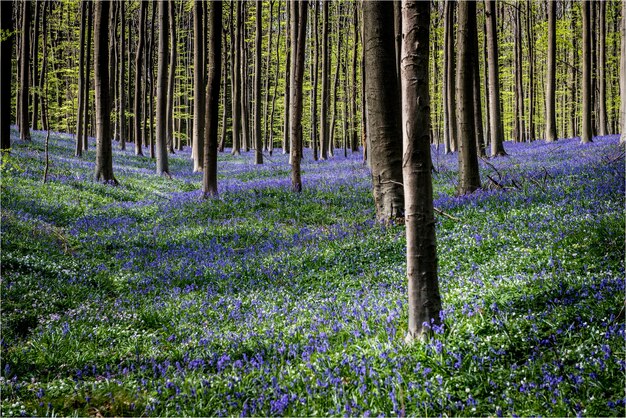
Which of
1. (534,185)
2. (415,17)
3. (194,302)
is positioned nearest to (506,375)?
(415,17)

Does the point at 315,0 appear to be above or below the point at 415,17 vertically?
above

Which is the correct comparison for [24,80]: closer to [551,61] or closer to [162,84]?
[162,84]

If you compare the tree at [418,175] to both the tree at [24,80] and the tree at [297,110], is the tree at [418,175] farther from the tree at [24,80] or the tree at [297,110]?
the tree at [24,80]

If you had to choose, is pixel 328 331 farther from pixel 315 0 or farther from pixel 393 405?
pixel 315 0

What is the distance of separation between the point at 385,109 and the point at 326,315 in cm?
536

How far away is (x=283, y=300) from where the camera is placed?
661 cm

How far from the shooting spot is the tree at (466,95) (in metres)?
→ 11.0

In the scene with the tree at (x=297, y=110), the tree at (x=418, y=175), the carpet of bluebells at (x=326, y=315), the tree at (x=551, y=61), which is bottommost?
the carpet of bluebells at (x=326, y=315)

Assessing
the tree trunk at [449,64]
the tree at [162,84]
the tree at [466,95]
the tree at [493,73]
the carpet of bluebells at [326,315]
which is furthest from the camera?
the tree at [162,84]

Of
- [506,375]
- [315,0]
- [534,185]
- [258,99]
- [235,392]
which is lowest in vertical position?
[235,392]

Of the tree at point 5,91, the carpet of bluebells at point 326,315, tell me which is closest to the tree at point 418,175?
the carpet of bluebells at point 326,315

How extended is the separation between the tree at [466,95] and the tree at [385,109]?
2.31m

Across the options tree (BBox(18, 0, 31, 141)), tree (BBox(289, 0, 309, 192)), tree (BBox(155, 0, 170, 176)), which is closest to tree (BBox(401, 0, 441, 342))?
tree (BBox(289, 0, 309, 192))

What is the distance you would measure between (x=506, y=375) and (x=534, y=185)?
27.3 feet
